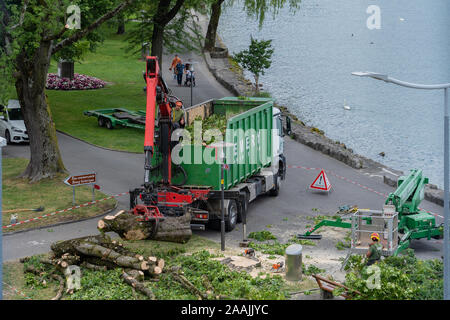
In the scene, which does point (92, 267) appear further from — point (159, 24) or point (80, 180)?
point (159, 24)

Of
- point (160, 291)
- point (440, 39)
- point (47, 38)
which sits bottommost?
point (160, 291)

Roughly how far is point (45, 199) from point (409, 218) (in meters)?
13.4

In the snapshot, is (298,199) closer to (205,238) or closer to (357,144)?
(205,238)

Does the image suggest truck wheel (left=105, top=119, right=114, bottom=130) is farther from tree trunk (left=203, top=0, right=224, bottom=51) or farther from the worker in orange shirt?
tree trunk (left=203, top=0, right=224, bottom=51)

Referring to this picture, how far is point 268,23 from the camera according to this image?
86000 mm

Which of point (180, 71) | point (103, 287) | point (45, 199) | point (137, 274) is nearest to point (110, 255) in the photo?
point (137, 274)

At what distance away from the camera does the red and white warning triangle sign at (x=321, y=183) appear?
91.0 feet

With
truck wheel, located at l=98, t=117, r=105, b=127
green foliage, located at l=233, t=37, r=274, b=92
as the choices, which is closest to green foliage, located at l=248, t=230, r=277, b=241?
truck wheel, located at l=98, t=117, r=105, b=127

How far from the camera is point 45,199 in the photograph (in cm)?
2597

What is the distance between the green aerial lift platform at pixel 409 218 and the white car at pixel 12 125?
18.5 meters

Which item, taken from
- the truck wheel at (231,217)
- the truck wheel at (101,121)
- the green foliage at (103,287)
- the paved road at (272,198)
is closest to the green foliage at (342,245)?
the paved road at (272,198)

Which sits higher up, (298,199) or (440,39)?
(440,39)

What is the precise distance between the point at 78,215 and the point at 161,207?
4066 millimetres

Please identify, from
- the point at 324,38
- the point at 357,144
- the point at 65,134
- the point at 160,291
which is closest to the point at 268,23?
the point at 324,38
